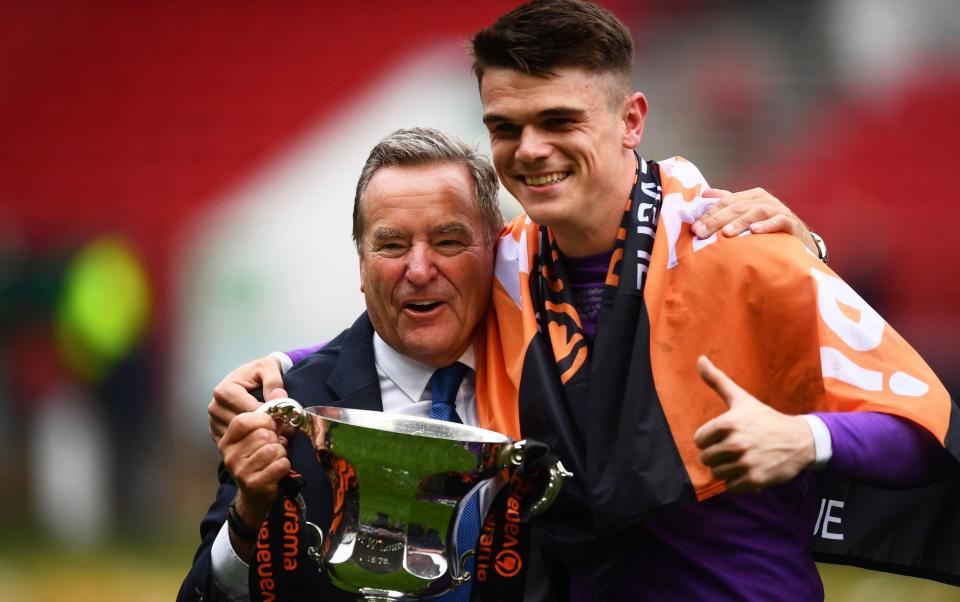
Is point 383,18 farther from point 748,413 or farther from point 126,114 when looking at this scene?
point 748,413

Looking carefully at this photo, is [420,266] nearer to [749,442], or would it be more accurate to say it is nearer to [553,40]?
[553,40]

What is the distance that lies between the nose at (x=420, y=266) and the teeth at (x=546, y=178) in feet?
0.99

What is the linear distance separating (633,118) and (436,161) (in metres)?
0.43

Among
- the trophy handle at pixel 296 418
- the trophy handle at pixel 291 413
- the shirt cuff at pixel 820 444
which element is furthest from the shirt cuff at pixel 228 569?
the shirt cuff at pixel 820 444

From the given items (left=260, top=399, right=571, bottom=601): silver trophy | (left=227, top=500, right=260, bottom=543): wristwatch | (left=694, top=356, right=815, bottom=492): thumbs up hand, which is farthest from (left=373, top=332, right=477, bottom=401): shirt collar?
(left=694, top=356, right=815, bottom=492): thumbs up hand

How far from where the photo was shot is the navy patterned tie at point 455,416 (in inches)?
107

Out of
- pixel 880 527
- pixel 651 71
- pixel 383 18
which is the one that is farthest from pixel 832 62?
pixel 880 527

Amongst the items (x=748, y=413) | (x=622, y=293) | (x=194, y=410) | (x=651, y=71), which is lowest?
(x=194, y=410)

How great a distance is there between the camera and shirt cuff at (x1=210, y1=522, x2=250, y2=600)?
2768 mm

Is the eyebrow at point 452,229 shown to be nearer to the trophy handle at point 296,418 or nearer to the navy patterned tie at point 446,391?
the navy patterned tie at point 446,391

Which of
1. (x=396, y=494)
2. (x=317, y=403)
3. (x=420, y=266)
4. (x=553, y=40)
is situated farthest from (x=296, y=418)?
(x=553, y=40)

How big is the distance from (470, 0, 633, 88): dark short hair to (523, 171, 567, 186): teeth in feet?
0.64

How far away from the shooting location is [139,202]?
9727mm

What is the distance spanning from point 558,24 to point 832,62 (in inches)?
294
